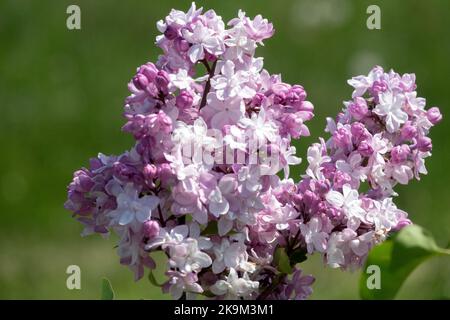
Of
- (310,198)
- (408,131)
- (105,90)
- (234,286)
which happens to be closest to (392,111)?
(408,131)

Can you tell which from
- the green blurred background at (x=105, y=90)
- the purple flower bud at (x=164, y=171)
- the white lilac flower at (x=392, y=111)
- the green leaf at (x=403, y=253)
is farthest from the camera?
the green blurred background at (x=105, y=90)

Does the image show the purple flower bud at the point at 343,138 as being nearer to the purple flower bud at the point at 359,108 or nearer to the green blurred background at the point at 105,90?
the purple flower bud at the point at 359,108

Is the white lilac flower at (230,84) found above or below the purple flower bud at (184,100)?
above

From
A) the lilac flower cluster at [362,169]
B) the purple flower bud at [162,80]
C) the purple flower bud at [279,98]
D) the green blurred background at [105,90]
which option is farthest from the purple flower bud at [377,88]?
the green blurred background at [105,90]

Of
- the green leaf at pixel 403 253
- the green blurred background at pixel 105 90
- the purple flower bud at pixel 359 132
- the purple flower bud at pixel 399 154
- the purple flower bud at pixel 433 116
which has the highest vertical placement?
the green blurred background at pixel 105 90

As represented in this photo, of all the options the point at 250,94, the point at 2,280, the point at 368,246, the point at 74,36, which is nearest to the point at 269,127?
the point at 250,94

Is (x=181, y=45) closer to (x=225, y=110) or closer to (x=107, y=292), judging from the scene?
(x=225, y=110)

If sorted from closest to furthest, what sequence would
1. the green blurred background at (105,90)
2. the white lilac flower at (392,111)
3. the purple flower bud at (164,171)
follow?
the purple flower bud at (164,171), the white lilac flower at (392,111), the green blurred background at (105,90)
